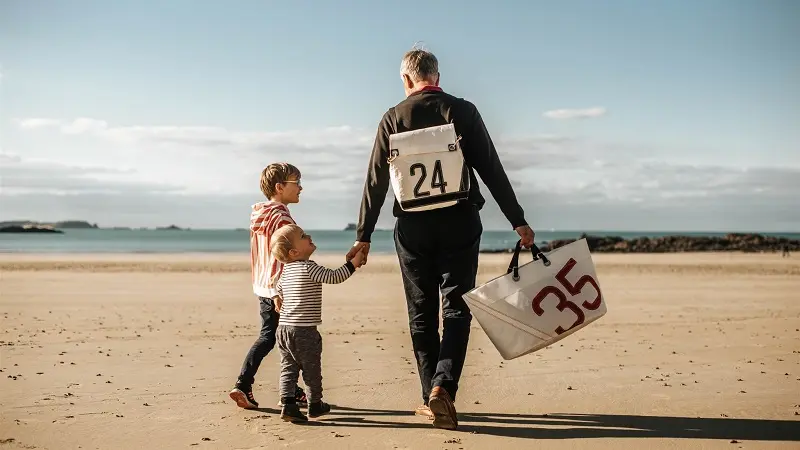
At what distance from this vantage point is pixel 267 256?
545 centimetres

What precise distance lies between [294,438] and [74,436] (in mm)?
1297

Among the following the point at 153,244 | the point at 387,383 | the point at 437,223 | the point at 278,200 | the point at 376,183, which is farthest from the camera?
the point at 153,244

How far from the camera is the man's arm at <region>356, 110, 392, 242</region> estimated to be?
203 inches

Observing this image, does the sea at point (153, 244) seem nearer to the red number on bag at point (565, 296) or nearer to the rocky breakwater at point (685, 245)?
the rocky breakwater at point (685, 245)

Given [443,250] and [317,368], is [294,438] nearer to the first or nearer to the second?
[317,368]

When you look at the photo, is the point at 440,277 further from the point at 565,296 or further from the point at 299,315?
the point at 299,315

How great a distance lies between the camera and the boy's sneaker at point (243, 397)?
5398 millimetres

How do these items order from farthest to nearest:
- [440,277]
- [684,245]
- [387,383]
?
[684,245], [387,383], [440,277]

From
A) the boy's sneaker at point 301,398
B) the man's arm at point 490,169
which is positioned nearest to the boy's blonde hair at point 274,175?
the man's arm at point 490,169

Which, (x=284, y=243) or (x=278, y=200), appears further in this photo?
(x=278, y=200)

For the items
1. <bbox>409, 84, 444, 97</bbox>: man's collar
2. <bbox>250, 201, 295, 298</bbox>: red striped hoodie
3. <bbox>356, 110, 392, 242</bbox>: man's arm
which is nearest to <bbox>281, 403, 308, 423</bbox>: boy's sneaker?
<bbox>250, 201, 295, 298</bbox>: red striped hoodie

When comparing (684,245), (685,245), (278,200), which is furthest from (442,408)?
(684,245)

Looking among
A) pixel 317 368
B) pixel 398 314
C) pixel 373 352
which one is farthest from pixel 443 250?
pixel 398 314

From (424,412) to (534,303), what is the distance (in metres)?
1.05
